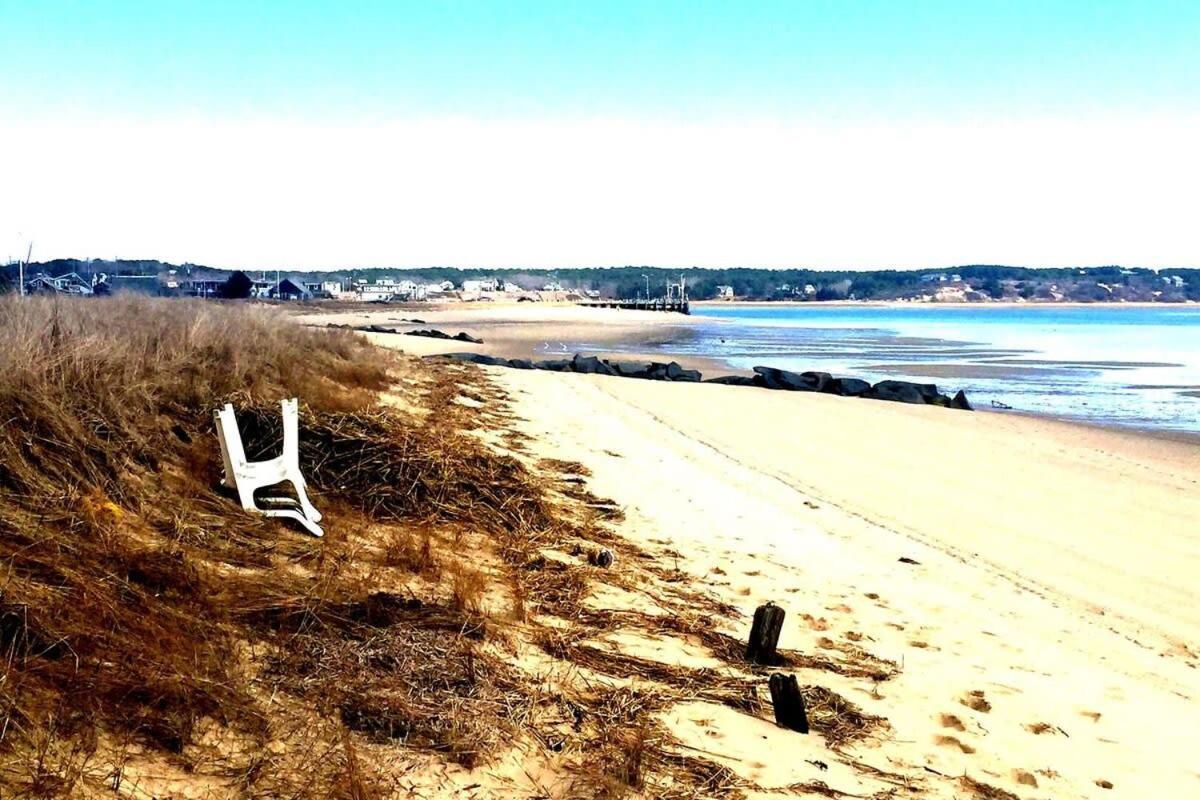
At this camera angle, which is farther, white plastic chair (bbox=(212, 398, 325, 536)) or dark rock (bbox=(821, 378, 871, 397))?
dark rock (bbox=(821, 378, 871, 397))

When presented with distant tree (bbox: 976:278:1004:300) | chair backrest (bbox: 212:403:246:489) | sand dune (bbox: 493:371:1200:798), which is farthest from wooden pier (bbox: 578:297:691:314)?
chair backrest (bbox: 212:403:246:489)

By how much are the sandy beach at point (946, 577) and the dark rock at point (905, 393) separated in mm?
6193

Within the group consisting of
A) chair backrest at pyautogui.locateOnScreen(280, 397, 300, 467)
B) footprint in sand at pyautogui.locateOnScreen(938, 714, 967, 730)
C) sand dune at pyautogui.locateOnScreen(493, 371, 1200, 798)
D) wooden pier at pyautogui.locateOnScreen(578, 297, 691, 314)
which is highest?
chair backrest at pyautogui.locateOnScreen(280, 397, 300, 467)

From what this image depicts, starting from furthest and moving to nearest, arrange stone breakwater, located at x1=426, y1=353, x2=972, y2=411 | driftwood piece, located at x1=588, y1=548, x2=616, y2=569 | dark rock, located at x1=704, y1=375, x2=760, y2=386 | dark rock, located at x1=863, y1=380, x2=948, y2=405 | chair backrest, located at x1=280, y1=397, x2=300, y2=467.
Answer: dark rock, located at x1=704, y1=375, x2=760, y2=386
stone breakwater, located at x1=426, y1=353, x2=972, y2=411
dark rock, located at x1=863, y1=380, x2=948, y2=405
driftwood piece, located at x1=588, y1=548, x2=616, y2=569
chair backrest, located at x1=280, y1=397, x2=300, y2=467

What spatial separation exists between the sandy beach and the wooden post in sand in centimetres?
32

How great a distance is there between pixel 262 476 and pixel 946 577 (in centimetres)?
494

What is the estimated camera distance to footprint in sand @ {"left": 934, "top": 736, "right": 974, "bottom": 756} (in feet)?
13.6

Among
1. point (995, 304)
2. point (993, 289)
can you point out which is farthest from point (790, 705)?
point (993, 289)

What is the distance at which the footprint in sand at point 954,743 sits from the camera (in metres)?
4.14

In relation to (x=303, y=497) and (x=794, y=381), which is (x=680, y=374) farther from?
(x=303, y=497)

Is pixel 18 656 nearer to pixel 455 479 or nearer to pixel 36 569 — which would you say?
pixel 36 569

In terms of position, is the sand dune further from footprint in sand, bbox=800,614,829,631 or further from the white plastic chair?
the white plastic chair

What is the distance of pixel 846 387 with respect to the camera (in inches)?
965

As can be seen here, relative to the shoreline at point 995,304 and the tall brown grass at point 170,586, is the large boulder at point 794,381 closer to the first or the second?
the tall brown grass at point 170,586
